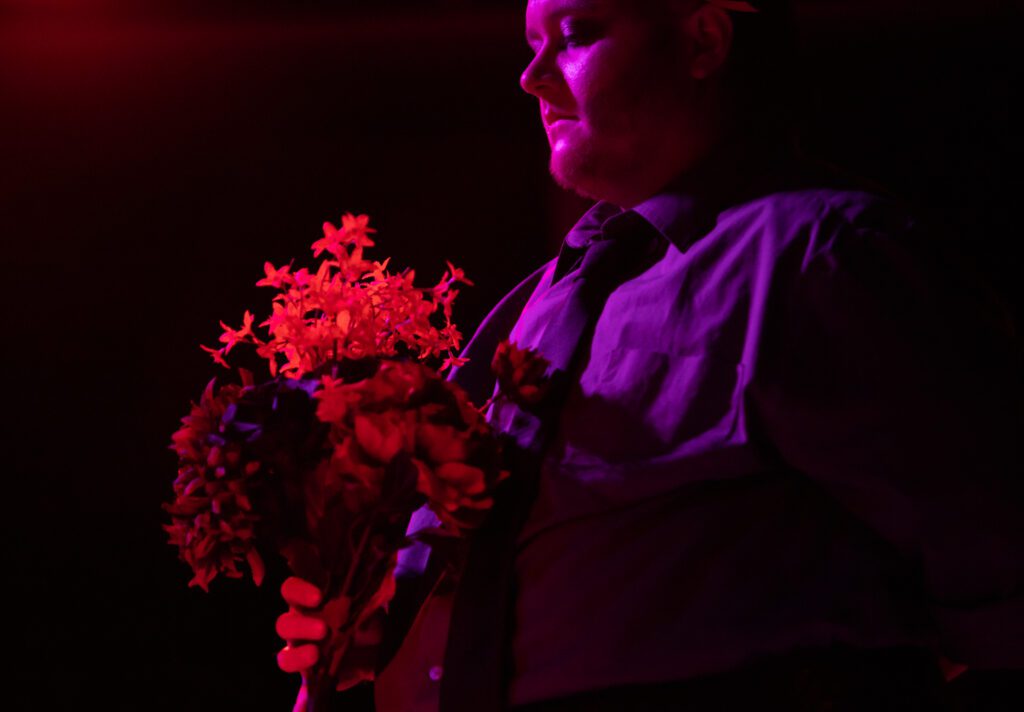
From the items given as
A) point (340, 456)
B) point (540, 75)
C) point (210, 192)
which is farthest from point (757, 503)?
point (210, 192)

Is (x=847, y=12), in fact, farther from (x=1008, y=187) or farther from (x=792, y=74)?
(x=792, y=74)

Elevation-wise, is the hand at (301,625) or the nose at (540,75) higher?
the nose at (540,75)

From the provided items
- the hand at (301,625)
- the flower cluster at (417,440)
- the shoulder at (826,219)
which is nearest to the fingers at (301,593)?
the hand at (301,625)

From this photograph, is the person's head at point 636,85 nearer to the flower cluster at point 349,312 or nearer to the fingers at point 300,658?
the flower cluster at point 349,312

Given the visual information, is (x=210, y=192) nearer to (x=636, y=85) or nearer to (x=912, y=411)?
(x=636, y=85)

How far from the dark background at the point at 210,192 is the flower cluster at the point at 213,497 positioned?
1.13m

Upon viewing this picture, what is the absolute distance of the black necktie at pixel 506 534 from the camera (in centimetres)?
105

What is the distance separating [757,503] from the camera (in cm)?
104

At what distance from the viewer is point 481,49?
2398mm

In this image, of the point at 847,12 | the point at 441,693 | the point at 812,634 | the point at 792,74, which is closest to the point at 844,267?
the point at 812,634

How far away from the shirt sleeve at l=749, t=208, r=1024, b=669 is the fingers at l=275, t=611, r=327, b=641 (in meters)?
0.53

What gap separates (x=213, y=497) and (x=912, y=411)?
0.74m

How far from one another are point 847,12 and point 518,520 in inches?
62.9

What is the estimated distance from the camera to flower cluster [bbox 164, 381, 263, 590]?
110 centimetres
